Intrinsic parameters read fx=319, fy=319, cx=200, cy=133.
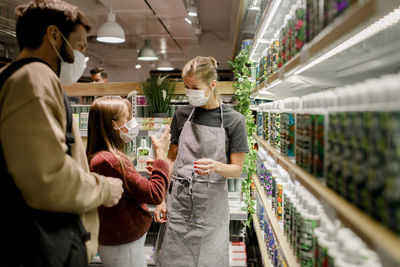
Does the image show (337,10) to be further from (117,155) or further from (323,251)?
(117,155)

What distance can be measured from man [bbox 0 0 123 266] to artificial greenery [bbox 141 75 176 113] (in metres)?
2.29

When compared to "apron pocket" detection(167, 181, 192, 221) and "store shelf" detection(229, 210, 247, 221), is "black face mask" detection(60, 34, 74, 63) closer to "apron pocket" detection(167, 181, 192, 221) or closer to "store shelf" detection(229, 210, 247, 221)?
"apron pocket" detection(167, 181, 192, 221)

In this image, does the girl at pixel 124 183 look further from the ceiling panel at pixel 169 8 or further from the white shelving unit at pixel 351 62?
the ceiling panel at pixel 169 8

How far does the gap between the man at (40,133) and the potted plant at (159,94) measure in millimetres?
2288

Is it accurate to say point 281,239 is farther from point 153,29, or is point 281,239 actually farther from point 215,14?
point 215,14

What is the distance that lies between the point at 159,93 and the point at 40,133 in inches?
101

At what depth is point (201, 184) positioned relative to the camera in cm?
216

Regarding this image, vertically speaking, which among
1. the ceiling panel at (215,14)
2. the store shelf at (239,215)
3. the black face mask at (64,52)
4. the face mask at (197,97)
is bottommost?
the store shelf at (239,215)

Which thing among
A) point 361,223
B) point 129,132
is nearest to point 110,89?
point 129,132

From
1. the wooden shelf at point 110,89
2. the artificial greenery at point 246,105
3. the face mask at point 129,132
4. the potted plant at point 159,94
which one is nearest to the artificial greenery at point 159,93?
the potted plant at point 159,94

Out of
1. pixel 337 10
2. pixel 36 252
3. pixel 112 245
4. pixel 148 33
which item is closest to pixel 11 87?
pixel 36 252

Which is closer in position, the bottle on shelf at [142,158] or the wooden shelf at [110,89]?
the bottle on shelf at [142,158]

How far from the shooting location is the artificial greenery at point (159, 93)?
11.6ft

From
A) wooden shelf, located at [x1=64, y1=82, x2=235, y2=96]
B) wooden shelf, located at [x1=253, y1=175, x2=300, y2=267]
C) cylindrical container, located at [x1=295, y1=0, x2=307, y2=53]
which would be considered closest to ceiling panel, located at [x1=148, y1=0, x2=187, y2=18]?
wooden shelf, located at [x1=64, y1=82, x2=235, y2=96]
